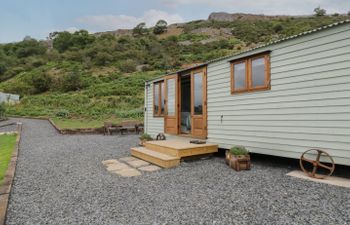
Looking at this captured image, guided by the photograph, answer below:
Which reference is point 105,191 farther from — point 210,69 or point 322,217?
point 210,69

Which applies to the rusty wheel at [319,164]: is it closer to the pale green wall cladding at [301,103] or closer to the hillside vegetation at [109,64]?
the pale green wall cladding at [301,103]

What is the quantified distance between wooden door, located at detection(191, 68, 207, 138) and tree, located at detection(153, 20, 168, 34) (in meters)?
47.9

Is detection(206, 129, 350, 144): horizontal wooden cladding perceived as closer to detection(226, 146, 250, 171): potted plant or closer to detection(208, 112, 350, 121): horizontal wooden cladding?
detection(208, 112, 350, 121): horizontal wooden cladding

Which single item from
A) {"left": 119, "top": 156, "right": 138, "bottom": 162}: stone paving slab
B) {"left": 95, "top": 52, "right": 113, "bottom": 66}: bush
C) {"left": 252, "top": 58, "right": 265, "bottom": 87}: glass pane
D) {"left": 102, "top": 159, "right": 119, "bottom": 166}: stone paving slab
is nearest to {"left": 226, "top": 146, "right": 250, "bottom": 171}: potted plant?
{"left": 252, "top": 58, "right": 265, "bottom": 87}: glass pane

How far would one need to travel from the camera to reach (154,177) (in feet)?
13.9

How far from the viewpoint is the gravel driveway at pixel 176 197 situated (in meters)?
2.59

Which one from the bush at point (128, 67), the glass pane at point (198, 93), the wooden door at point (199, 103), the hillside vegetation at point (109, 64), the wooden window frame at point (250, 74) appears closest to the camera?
the wooden window frame at point (250, 74)

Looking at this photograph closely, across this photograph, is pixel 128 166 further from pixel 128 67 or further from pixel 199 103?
pixel 128 67

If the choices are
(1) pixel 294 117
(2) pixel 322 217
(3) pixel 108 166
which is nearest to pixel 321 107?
(1) pixel 294 117

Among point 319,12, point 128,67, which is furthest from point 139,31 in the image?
point 319,12

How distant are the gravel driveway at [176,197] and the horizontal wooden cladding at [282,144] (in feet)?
1.49

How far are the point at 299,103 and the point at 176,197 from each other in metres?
2.72

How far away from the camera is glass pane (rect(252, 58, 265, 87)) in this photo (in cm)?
482

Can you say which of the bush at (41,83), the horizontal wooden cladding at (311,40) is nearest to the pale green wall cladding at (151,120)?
the horizontal wooden cladding at (311,40)
